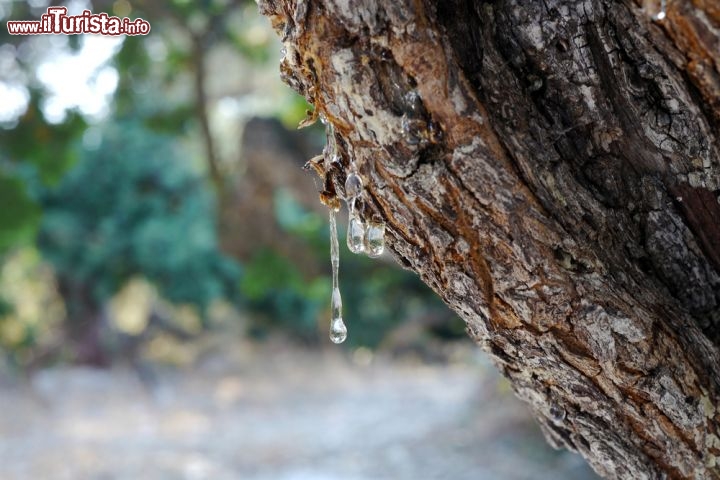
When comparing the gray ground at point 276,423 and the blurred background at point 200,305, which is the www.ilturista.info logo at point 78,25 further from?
the gray ground at point 276,423

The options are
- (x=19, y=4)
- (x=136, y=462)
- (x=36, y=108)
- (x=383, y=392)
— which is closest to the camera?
(x=36, y=108)

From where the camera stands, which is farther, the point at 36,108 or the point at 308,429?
the point at 308,429

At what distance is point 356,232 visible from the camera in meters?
0.81

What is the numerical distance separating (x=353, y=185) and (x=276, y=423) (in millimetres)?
4812

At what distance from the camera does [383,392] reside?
6.04 meters

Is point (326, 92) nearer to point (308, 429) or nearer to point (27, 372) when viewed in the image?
point (308, 429)

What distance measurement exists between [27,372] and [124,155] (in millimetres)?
1970

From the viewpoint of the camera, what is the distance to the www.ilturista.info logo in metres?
2.54

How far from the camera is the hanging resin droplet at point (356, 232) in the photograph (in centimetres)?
79

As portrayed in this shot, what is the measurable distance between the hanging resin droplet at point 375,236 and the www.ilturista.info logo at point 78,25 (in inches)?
78.6

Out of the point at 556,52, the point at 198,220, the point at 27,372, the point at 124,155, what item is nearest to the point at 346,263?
the point at 198,220

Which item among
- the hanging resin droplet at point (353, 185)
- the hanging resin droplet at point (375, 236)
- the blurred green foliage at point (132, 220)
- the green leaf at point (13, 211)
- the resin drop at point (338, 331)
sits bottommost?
the resin drop at point (338, 331)

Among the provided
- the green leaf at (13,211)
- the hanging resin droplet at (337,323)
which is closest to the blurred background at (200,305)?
the green leaf at (13,211)

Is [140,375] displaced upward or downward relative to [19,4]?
downward
